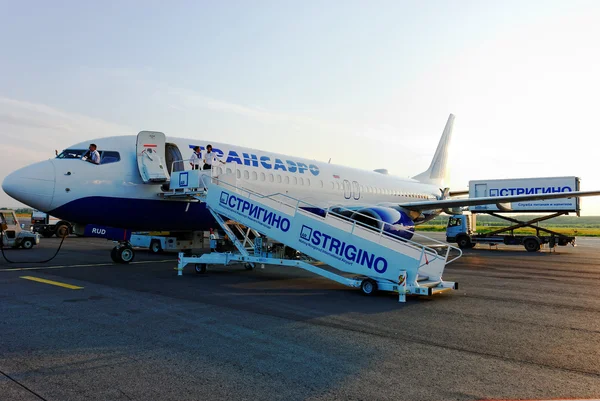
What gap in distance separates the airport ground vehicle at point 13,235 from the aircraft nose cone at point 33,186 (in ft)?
43.4

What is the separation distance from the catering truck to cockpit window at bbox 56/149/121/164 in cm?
2147

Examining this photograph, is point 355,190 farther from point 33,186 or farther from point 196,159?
point 33,186

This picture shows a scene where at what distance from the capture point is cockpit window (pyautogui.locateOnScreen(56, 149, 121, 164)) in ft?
40.7

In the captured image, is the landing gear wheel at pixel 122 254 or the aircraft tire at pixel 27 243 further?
the aircraft tire at pixel 27 243

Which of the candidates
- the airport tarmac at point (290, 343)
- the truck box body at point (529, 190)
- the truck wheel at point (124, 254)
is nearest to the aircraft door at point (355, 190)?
the truck wheel at point (124, 254)

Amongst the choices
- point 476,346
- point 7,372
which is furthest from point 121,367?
point 476,346

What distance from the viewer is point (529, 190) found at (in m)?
26.7

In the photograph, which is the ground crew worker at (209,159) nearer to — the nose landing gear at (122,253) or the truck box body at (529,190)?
the nose landing gear at (122,253)

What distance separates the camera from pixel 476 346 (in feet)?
17.9

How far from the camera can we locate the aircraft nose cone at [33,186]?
11148mm

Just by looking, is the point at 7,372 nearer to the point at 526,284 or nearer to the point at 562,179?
the point at 526,284

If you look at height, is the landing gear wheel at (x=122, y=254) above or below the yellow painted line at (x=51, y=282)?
above

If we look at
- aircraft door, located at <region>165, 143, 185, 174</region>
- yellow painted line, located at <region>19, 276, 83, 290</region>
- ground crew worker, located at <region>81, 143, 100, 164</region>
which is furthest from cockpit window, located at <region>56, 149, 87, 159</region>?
yellow painted line, located at <region>19, 276, 83, 290</region>

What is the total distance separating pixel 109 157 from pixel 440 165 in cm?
2458
